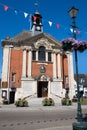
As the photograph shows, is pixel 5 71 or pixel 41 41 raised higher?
pixel 41 41

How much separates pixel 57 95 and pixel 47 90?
5.81ft

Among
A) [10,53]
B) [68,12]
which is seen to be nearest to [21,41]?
[10,53]

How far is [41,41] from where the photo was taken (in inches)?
1291

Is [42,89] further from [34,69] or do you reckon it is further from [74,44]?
[74,44]

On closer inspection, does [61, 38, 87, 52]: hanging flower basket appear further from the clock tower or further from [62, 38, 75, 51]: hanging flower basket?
the clock tower

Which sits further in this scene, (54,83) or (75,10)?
(54,83)

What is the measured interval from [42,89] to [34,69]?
3439 mm

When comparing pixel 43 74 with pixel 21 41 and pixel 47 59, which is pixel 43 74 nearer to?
pixel 47 59

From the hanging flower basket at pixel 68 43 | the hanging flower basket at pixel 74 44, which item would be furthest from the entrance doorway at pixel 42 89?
the hanging flower basket at pixel 74 44

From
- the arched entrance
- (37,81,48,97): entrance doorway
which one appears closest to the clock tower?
the arched entrance

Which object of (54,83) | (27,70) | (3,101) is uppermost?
(27,70)

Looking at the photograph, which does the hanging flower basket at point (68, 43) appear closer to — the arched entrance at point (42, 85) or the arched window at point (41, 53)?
the arched entrance at point (42, 85)

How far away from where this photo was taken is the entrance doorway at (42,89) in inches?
1241

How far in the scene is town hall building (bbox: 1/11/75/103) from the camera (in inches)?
1189
